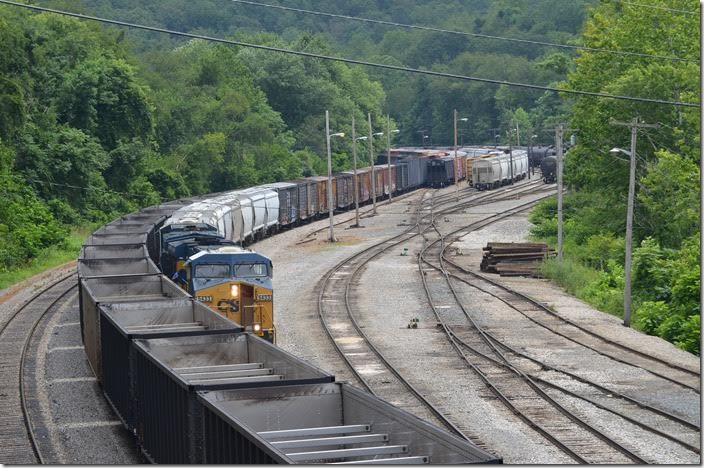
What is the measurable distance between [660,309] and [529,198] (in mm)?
54457

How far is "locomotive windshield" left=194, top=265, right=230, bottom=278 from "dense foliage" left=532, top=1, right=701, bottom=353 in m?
14.0

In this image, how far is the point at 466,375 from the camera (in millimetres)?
28219

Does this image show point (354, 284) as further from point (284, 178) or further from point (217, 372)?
point (284, 178)

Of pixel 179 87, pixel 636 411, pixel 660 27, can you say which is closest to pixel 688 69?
pixel 660 27

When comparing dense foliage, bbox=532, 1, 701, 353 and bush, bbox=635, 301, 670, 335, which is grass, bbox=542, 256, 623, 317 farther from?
bush, bbox=635, 301, 670, 335

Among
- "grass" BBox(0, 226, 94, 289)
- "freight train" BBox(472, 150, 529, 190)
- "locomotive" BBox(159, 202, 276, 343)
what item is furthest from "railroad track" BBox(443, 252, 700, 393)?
"freight train" BBox(472, 150, 529, 190)

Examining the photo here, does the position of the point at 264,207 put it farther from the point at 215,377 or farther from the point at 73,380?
the point at 215,377

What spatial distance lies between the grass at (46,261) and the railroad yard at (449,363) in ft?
3.86

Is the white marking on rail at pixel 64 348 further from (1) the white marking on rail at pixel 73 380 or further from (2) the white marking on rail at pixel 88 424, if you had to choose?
(2) the white marking on rail at pixel 88 424

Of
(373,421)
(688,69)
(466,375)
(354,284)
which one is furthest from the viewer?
(688,69)

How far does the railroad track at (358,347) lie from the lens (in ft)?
82.2

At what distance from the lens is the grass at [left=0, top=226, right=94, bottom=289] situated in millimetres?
Result: 46472

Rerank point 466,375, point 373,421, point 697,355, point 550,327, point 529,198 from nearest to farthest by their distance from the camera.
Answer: point 373,421 < point 466,375 < point 697,355 < point 550,327 < point 529,198

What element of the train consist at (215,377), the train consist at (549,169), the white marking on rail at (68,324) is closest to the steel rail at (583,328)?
the train consist at (215,377)
